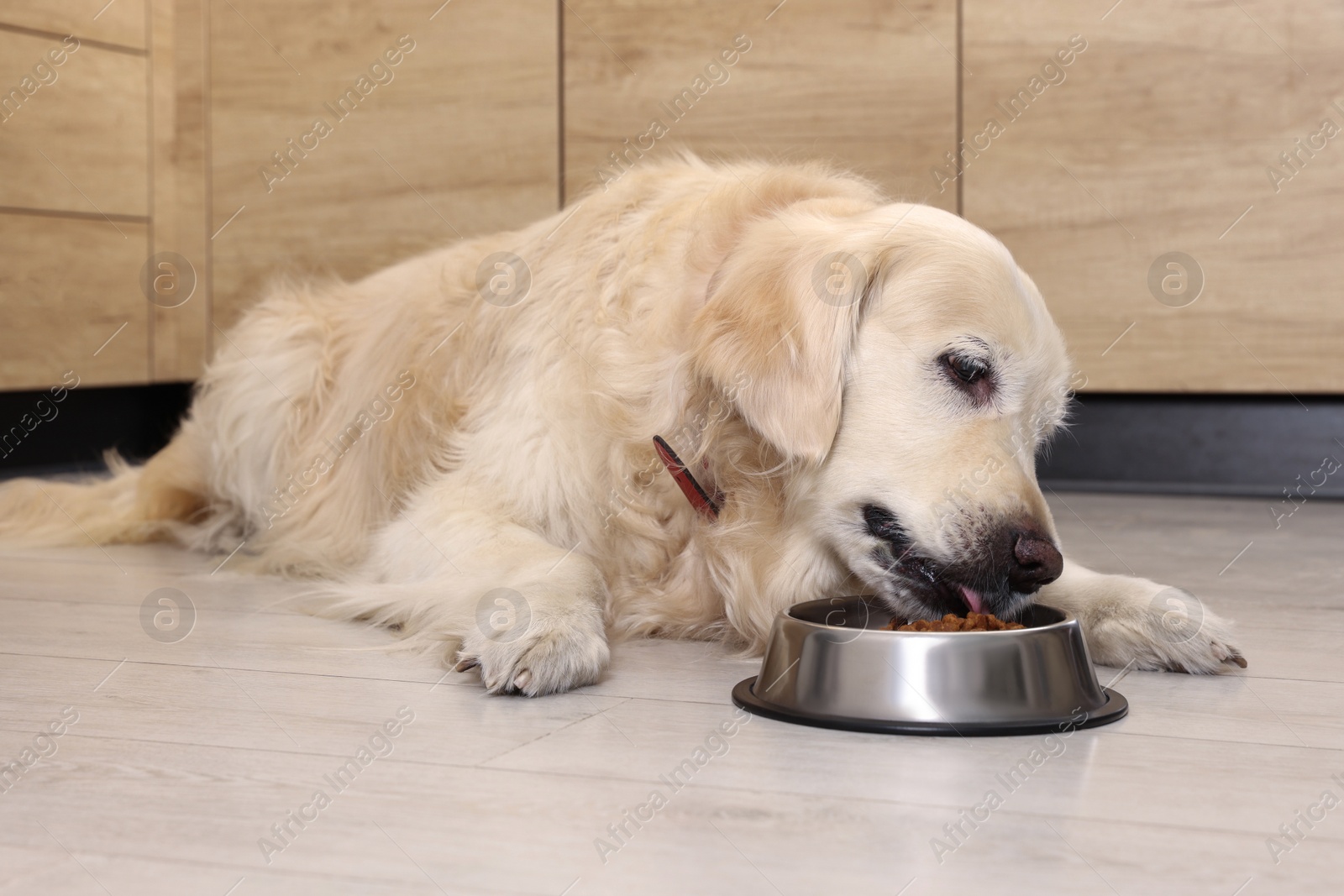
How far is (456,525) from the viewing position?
1.81 meters

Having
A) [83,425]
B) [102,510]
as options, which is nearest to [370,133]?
[83,425]

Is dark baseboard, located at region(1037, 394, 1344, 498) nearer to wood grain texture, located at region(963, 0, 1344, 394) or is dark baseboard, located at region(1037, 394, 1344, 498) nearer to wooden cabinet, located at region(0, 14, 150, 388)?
wood grain texture, located at region(963, 0, 1344, 394)

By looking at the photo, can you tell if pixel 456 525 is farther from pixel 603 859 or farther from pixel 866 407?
pixel 603 859

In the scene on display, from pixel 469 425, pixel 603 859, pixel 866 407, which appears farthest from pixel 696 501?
pixel 603 859

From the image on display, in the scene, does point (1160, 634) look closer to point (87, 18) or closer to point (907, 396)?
point (907, 396)

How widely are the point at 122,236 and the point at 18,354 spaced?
520mm

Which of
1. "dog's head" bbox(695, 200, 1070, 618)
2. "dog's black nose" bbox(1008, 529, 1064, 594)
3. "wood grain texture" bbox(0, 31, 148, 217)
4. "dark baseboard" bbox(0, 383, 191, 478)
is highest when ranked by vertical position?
"wood grain texture" bbox(0, 31, 148, 217)

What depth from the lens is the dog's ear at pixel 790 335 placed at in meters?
1.55

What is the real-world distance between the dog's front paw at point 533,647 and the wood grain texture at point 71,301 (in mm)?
2496

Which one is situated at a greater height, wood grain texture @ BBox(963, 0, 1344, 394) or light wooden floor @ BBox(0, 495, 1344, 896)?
wood grain texture @ BBox(963, 0, 1344, 394)

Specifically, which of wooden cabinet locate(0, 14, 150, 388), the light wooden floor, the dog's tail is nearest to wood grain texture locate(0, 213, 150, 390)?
wooden cabinet locate(0, 14, 150, 388)

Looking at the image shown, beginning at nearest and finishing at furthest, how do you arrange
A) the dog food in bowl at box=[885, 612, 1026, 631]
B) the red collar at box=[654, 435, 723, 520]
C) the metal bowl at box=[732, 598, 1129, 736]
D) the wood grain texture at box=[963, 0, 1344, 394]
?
the metal bowl at box=[732, 598, 1129, 736], the dog food in bowl at box=[885, 612, 1026, 631], the red collar at box=[654, 435, 723, 520], the wood grain texture at box=[963, 0, 1344, 394]

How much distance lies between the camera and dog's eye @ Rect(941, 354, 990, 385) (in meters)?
1.54

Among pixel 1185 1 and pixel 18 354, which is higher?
pixel 1185 1
